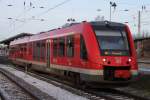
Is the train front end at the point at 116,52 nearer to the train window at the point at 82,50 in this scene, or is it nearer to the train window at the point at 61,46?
the train window at the point at 82,50

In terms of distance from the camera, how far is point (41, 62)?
3039 cm

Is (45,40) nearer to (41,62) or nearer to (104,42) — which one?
(41,62)

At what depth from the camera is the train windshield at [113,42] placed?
1889cm

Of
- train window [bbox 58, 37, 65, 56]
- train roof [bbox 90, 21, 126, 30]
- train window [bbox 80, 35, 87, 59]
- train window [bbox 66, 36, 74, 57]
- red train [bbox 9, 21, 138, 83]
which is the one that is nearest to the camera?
red train [bbox 9, 21, 138, 83]

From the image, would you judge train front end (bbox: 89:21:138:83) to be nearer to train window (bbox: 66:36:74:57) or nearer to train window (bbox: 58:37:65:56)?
train window (bbox: 66:36:74:57)

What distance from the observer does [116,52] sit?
18891 mm

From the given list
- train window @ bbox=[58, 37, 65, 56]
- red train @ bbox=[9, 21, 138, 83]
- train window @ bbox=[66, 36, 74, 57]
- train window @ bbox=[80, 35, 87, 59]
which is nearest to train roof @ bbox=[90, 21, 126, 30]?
red train @ bbox=[9, 21, 138, 83]

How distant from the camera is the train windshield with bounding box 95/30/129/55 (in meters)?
18.9

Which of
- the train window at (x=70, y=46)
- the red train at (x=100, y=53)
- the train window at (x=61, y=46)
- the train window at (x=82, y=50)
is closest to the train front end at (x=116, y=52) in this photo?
the red train at (x=100, y=53)

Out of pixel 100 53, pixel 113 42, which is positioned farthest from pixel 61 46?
pixel 100 53

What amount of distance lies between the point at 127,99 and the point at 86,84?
2.89 m

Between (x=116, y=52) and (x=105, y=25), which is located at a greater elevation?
(x=105, y=25)

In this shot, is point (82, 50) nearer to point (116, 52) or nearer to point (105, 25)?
point (105, 25)

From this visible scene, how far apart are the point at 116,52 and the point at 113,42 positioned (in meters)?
0.56
